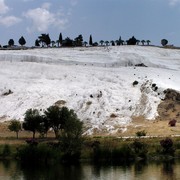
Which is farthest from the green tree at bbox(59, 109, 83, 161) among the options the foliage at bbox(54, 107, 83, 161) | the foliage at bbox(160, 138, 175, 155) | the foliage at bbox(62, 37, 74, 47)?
the foliage at bbox(62, 37, 74, 47)

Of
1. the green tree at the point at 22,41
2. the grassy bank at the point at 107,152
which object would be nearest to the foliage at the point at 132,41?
the green tree at the point at 22,41

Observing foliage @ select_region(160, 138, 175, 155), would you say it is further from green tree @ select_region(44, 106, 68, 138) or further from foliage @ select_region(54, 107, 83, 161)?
green tree @ select_region(44, 106, 68, 138)

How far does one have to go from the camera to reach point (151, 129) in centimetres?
6862

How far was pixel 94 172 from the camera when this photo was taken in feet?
160

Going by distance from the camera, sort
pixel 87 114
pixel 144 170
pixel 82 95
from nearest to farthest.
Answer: pixel 144 170 < pixel 87 114 < pixel 82 95

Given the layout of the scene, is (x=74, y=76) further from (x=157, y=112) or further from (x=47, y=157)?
(x=47, y=157)

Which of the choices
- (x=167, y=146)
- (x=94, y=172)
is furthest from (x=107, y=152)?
(x=94, y=172)

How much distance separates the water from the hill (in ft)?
54.8

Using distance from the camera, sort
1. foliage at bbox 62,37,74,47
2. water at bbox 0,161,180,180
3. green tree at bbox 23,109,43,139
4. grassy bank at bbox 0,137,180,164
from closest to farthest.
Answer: water at bbox 0,161,180,180, grassy bank at bbox 0,137,180,164, green tree at bbox 23,109,43,139, foliage at bbox 62,37,74,47

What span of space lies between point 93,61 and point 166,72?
1571 centimetres

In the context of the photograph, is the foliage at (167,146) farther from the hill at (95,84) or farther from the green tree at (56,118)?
the green tree at (56,118)

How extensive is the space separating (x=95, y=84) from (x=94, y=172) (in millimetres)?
38034

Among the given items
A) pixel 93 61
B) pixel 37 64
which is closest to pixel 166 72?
pixel 93 61

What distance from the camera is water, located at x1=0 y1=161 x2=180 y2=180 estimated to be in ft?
149
